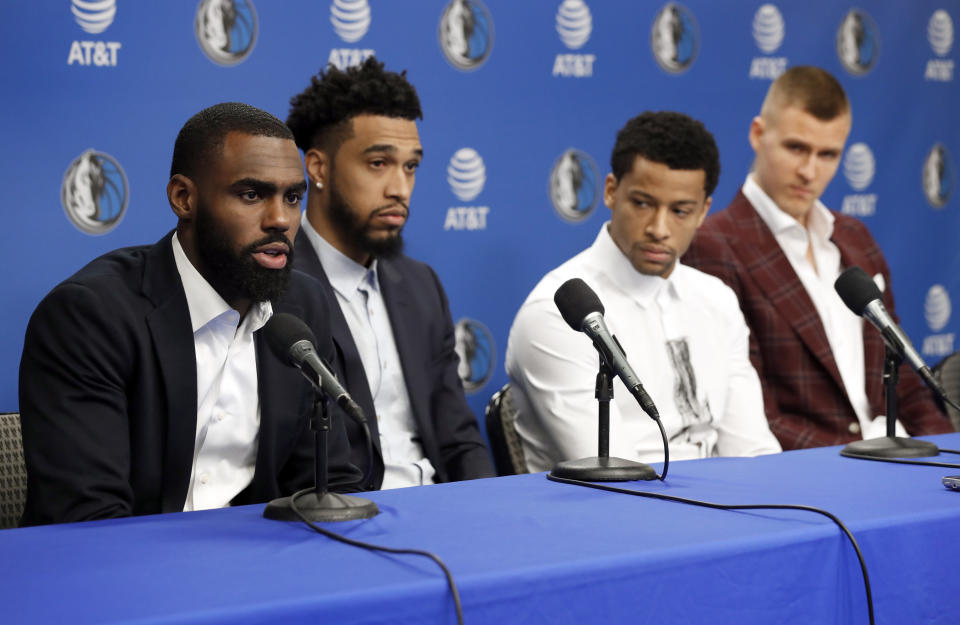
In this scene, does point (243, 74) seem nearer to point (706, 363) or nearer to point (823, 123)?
point (706, 363)

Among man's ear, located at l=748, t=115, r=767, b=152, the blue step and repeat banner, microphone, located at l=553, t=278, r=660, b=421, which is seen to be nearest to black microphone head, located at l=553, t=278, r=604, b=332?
microphone, located at l=553, t=278, r=660, b=421

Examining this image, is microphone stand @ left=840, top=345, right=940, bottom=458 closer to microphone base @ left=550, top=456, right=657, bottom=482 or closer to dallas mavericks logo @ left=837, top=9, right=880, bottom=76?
microphone base @ left=550, top=456, right=657, bottom=482

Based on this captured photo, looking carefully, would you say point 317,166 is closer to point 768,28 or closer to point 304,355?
point 304,355

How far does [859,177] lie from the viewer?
436 cm

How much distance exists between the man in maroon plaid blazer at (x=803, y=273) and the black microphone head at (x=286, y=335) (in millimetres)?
1983

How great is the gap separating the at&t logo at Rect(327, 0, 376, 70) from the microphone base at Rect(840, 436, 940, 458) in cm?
177

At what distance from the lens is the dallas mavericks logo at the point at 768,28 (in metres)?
4.11

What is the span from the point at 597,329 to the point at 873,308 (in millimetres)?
720

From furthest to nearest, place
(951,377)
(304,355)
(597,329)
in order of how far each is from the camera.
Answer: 1. (951,377)
2. (597,329)
3. (304,355)

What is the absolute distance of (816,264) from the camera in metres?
3.59

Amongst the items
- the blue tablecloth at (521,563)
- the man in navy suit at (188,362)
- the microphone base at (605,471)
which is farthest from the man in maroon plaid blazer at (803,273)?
the man in navy suit at (188,362)

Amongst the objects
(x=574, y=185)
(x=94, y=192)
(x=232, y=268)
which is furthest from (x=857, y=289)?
(x=94, y=192)

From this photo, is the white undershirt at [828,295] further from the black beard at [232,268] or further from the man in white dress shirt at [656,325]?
the black beard at [232,268]

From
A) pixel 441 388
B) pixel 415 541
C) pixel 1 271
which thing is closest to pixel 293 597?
pixel 415 541
